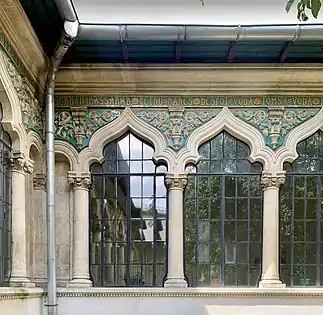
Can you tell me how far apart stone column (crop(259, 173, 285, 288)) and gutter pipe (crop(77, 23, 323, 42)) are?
1.68 m

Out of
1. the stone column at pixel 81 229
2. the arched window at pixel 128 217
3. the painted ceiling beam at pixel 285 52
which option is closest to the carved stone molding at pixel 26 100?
the stone column at pixel 81 229

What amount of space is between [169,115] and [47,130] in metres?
1.47

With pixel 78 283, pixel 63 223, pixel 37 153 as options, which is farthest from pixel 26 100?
pixel 78 283

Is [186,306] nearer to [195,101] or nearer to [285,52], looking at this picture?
[195,101]

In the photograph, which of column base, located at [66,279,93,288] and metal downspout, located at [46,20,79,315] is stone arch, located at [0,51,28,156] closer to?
metal downspout, located at [46,20,79,315]

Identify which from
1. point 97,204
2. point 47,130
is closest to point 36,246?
point 97,204

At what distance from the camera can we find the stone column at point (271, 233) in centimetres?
584

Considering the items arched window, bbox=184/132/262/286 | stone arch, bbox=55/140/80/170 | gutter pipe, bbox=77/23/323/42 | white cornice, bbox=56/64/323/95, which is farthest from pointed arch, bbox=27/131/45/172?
arched window, bbox=184/132/262/286

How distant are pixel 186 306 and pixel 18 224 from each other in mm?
2196

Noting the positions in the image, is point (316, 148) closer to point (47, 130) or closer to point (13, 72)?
point (47, 130)

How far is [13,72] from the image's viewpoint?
15.5 feet

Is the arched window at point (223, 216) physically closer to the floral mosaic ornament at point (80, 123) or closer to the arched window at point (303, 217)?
the arched window at point (303, 217)

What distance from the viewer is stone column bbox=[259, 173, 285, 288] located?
5.84 meters

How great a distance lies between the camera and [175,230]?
19.4ft
